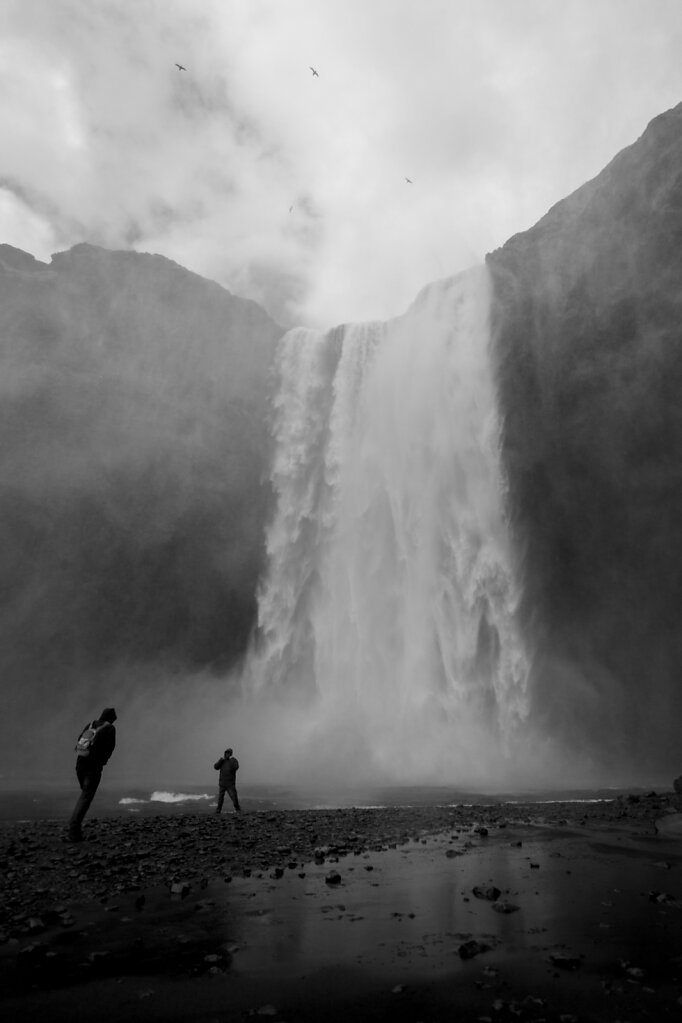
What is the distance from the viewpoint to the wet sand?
3676mm

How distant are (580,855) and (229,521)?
121ft

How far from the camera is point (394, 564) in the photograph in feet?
115

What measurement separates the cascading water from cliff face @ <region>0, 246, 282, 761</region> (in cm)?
389

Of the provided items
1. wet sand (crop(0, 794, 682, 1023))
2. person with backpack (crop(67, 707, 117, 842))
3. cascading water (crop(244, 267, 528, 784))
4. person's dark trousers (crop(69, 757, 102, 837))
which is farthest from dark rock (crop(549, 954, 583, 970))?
cascading water (crop(244, 267, 528, 784))

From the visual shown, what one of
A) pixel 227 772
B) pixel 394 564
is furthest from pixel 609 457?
pixel 227 772

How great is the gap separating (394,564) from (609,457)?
1279 cm

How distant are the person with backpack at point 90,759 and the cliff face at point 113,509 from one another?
31959 mm

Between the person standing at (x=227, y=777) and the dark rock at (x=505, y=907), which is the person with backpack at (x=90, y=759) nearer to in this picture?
the person standing at (x=227, y=777)

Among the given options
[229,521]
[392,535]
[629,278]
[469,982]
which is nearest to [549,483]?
[392,535]

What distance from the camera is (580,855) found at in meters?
8.25

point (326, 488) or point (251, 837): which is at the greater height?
point (326, 488)

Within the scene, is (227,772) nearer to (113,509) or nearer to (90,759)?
(90,759)

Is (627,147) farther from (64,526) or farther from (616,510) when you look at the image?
(64,526)

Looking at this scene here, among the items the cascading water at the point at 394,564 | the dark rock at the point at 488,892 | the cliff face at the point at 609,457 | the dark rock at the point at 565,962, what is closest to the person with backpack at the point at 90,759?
the dark rock at the point at 488,892
